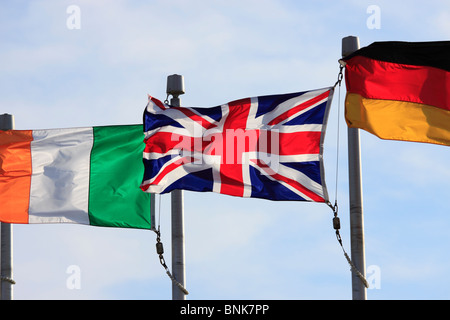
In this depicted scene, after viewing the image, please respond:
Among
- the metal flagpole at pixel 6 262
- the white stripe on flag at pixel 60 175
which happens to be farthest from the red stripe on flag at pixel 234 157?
the metal flagpole at pixel 6 262

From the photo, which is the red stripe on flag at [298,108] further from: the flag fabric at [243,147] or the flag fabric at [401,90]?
the flag fabric at [401,90]

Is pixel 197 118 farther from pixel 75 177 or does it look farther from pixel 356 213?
pixel 356 213

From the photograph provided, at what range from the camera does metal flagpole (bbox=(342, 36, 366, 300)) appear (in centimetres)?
1714

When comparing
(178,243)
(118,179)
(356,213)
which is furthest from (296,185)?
(118,179)

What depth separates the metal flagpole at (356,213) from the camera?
56.2ft

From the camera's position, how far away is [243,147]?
64.6ft

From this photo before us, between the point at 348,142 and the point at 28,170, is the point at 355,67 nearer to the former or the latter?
A: the point at 348,142

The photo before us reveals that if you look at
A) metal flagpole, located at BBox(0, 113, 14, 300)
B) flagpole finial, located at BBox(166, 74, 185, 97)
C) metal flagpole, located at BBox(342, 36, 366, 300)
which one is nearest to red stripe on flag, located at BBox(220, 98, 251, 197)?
flagpole finial, located at BBox(166, 74, 185, 97)

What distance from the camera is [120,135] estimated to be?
21.6 metres

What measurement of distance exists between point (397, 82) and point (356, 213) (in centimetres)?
294

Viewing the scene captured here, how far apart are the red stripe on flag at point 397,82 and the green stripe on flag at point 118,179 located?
479 cm

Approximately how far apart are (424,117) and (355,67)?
5.00ft

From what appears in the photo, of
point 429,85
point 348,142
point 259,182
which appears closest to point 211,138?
point 259,182
